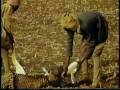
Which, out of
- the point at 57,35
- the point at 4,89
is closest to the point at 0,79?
the point at 4,89

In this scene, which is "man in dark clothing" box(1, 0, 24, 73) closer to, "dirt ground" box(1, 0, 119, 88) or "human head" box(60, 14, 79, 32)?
"dirt ground" box(1, 0, 119, 88)

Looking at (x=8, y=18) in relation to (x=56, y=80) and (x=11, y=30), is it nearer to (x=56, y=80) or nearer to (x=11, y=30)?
(x=11, y=30)

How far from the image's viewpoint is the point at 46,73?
42.9 feet

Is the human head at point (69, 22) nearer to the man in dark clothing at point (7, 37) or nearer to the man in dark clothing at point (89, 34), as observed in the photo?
the man in dark clothing at point (89, 34)

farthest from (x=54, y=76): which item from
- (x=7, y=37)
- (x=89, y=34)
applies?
(x=7, y=37)

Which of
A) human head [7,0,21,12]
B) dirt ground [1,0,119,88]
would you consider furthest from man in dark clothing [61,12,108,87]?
human head [7,0,21,12]

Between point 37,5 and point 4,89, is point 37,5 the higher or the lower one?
the higher one

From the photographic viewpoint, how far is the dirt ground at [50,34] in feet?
43.2

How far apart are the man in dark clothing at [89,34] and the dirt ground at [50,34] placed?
0.12 metres

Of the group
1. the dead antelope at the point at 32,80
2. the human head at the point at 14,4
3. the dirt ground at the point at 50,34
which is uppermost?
the human head at the point at 14,4

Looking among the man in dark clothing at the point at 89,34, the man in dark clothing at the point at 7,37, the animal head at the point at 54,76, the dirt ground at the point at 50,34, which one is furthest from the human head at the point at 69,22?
the man in dark clothing at the point at 7,37

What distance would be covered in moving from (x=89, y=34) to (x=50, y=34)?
673mm

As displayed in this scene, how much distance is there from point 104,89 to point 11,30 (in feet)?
5.70

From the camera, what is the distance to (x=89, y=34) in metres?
13.0
